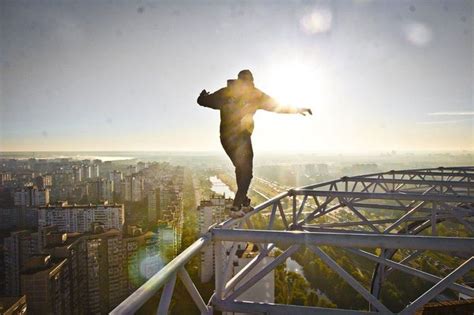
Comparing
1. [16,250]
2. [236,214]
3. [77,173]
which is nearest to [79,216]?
[16,250]

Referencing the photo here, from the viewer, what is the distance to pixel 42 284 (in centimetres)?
1539

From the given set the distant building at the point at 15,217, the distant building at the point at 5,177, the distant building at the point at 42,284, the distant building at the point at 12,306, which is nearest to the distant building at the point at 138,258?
the distant building at the point at 42,284

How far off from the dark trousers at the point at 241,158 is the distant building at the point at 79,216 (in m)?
25.2

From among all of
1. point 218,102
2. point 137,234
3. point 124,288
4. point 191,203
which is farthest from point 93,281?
point 191,203

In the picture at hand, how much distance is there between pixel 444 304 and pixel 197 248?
10.1 feet

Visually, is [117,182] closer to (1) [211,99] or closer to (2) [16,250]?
(2) [16,250]

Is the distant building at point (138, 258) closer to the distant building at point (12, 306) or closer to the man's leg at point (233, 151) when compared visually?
the distant building at point (12, 306)

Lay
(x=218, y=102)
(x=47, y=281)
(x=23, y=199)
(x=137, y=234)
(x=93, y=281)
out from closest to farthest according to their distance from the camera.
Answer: (x=218, y=102), (x=47, y=281), (x=93, y=281), (x=137, y=234), (x=23, y=199)

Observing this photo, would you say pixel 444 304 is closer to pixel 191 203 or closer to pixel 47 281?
pixel 47 281

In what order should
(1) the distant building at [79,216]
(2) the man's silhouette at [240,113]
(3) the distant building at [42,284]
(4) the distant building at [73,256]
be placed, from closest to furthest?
(2) the man's silhouette at [240,113]
(3) the distant building at [42,284]
(4) the distant building at [73,256]
(1) the distant building at [79,216]

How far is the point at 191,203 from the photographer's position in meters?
52.1

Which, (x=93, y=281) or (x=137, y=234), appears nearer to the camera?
(x=93, y=281)

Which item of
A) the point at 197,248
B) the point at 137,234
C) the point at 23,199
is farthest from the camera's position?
the point at 23,199

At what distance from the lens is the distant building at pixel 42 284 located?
1531cm
